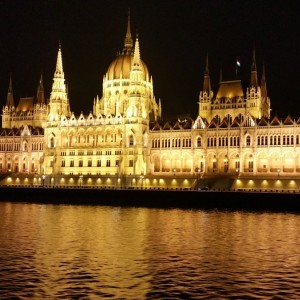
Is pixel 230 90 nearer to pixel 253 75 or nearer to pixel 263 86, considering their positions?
pixel 253 75

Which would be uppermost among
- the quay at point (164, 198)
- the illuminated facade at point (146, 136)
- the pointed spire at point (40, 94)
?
the pointed spire at point (40, 94)

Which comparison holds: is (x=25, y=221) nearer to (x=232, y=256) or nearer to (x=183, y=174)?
(x=232, y=256)

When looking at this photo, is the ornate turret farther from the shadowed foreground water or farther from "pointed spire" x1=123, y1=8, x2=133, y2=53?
the shadowed foreground water

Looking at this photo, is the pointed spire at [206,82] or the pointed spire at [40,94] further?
the pointed spire at [40,94]

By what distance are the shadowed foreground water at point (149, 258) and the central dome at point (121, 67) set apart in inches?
2530

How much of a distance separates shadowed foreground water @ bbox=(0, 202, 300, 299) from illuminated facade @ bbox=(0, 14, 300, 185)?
39316 millimetres

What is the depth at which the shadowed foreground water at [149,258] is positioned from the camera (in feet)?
87.9

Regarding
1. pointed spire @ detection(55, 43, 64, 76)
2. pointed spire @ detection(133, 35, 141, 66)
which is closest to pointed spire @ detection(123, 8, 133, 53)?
pointed spire @ detection(133, 35, 141, 66)

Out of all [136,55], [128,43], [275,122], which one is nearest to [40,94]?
[128,43]

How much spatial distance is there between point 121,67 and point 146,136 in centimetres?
2115

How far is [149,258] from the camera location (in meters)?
34.7

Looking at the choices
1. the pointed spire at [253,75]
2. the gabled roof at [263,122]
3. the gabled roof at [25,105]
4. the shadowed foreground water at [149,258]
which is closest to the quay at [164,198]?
the shadowed foreground water at [149,258]

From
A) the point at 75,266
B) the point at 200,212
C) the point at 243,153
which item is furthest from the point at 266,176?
the point at 75,266

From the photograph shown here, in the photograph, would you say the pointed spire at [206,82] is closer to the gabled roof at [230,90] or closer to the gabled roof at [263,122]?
the gabled roof at [230,90]
